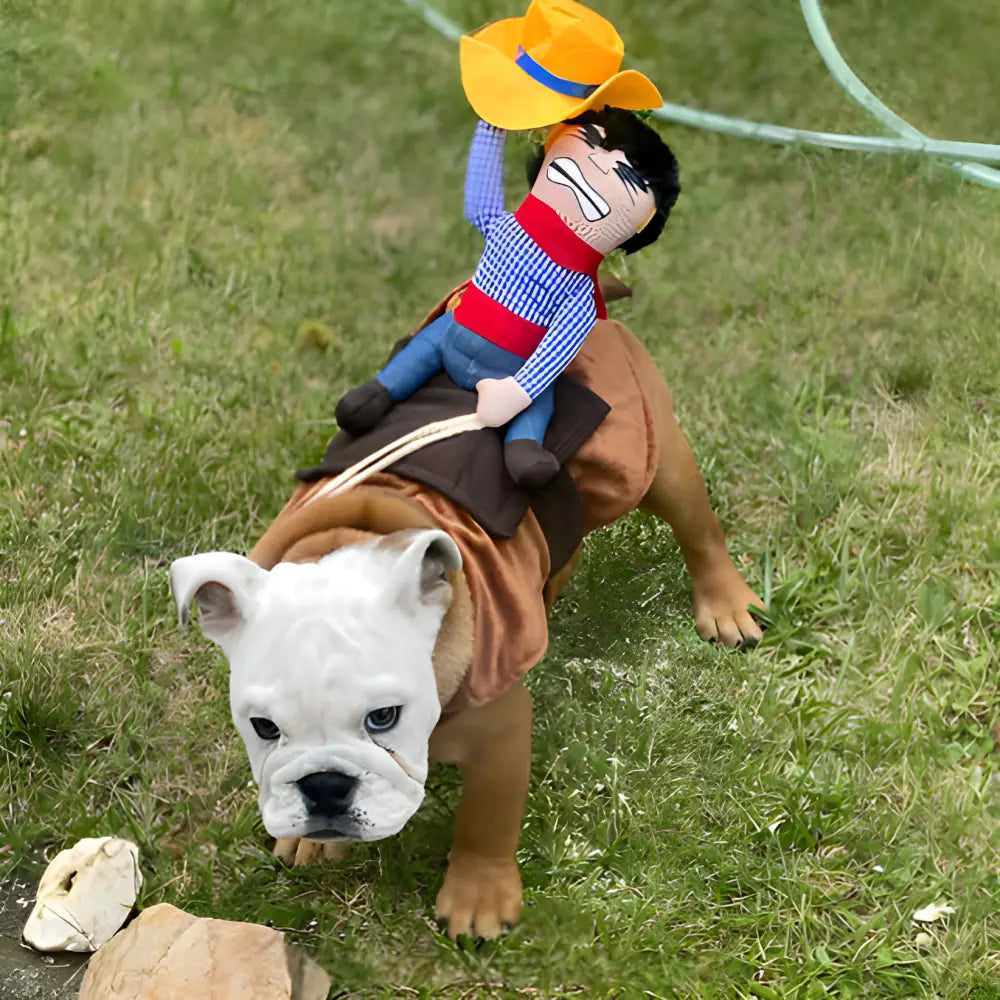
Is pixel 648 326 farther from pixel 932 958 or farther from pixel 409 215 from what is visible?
pixel 932 958

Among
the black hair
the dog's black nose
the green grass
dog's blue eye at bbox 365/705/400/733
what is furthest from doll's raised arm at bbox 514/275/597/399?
the green grass

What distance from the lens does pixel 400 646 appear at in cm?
181

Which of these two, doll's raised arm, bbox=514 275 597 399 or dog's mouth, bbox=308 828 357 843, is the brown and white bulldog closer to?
dog's mouth, bbox=308 828 357 843

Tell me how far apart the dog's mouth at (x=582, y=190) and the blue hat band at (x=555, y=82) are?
0.12 metres

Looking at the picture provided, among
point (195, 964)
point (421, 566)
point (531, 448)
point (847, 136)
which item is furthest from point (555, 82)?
point (847, 136)

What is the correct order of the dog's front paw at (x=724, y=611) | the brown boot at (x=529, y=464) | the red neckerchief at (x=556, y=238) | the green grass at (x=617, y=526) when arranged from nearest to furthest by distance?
the brown boot at (x=529, y=464) < the red neckerchief at (x=556, y=238) < the green grass at (x=617, y=526) < the dog's front paw at (x=724, y=611)

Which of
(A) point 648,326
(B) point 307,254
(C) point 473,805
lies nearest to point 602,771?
(C) point 473,805

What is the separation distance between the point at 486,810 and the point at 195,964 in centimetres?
59

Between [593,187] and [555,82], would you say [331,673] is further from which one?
[555,82]

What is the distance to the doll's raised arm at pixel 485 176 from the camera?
2.33 metres

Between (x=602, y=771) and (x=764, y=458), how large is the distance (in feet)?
4.07

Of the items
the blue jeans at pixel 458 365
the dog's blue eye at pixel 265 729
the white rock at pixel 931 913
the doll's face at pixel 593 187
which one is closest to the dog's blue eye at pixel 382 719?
the dog's blue eye at pixel 265 729

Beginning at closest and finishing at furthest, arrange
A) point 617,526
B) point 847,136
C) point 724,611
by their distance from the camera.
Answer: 1. point 724,611
2. point 617,526
3. point 847,136

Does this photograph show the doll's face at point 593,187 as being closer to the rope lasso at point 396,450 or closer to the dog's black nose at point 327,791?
the rope lasso at point 396,450
